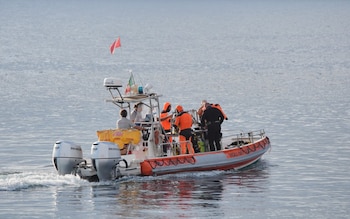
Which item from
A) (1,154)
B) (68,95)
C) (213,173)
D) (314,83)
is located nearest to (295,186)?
(213,173)

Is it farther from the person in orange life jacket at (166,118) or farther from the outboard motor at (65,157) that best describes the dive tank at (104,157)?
the person in orange life jacket at (166,118)

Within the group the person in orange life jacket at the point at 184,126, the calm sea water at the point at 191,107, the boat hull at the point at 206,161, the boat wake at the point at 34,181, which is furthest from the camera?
the person in orange life jacket at the point at 184,126

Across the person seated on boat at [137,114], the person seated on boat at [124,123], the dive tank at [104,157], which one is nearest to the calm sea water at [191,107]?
the dive tank at [104,157]

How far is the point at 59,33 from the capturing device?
11344 cm

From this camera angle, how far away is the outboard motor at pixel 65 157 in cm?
2505

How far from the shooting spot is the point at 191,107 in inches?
1686

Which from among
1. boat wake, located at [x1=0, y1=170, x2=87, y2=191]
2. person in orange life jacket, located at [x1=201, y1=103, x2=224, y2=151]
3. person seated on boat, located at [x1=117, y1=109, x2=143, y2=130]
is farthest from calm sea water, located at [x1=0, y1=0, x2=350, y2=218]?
person seated on boat, located at [x1=117, y1=109, x2=143, y2=130]

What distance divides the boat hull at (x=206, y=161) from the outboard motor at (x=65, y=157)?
154cm

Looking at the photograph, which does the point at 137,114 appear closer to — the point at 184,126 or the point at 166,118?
the point at 166,118

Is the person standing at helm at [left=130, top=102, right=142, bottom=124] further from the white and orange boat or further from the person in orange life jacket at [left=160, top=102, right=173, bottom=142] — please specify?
the person in orange life jacket at [left=160, top=102, right=173, bottom=142]

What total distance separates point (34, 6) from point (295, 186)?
173 metres

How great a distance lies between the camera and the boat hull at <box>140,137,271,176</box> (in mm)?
25438

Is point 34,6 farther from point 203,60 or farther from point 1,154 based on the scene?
point 1,154

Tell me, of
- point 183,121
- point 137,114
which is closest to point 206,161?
point 183,121
